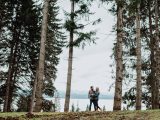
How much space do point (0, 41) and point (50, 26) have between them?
705 centimetres

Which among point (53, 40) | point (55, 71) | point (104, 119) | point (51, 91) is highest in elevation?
point (53, 40)

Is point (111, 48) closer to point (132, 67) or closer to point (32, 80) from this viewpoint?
point (132, 67)

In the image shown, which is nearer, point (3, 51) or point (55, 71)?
point (3, 51)

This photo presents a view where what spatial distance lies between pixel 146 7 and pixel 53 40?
13533mm

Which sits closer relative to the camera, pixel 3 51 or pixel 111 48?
pixel 111 48

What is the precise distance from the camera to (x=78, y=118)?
A: 13781 millimetres

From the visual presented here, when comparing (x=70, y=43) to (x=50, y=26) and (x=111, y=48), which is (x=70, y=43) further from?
(x=50, y=26)

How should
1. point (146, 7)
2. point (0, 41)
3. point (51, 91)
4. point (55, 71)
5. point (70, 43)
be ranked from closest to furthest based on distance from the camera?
point (70, 43), point (146, 7), point (0, 41), point (51, 91), point (55, 71)

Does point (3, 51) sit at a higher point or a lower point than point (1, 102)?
higher

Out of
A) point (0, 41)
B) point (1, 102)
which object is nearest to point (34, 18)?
point (0, 41)

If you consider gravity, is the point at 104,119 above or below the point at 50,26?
below

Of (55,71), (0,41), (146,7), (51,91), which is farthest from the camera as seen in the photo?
(55,71)

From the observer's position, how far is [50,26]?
36781mm

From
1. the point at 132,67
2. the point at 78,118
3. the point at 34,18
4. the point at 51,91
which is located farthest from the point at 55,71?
the point at 78,118
